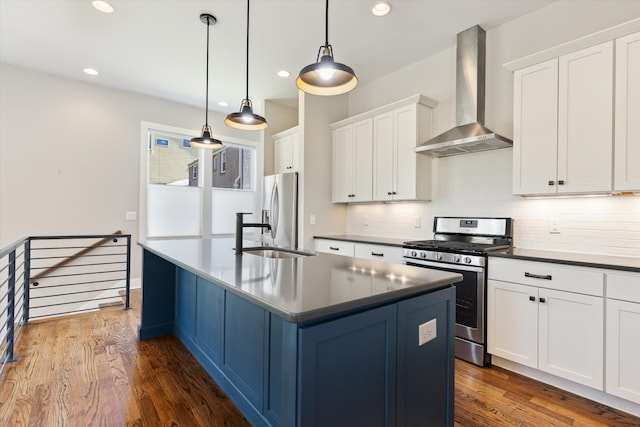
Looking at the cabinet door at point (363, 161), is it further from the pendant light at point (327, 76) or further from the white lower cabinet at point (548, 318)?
the pendant light at point (327, 76)

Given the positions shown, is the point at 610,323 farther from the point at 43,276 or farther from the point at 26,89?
the point at 26,89

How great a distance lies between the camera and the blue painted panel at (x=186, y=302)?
8.67 feet

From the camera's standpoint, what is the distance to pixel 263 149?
4938 millimetres

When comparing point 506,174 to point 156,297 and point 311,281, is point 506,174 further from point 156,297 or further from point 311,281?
point 156,297

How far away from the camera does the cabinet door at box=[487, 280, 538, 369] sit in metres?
2.26

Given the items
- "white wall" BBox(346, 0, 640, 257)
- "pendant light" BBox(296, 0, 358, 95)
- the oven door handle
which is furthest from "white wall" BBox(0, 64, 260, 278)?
the oven door handle

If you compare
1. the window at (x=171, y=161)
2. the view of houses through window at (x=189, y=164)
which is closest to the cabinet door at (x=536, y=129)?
the view of houses through window at (x=189, y=164)

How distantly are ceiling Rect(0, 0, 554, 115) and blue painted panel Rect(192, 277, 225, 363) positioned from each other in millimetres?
2392

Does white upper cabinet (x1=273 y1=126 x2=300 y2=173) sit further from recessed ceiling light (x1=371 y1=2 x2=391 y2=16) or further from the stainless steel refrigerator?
recessed ceiling light (x1=371 y1=2 x2=391 y2=16)

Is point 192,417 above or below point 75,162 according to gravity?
below

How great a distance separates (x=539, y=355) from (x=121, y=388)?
9.48 feet

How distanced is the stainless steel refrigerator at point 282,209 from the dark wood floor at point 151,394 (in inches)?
73.0

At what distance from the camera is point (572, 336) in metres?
2.08

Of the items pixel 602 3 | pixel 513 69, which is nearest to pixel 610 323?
pixel 513 69
